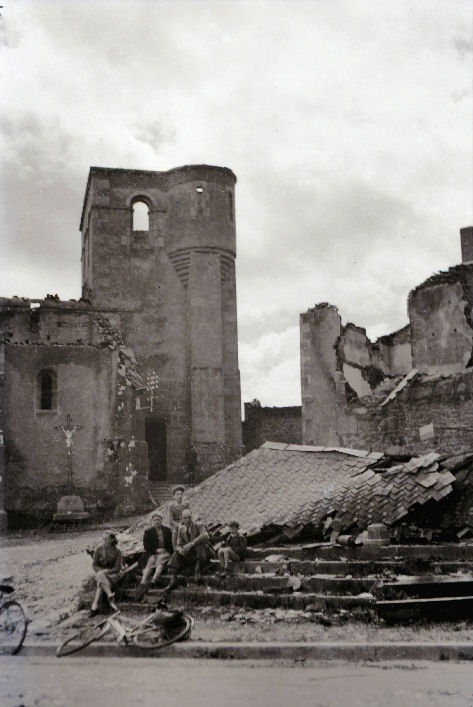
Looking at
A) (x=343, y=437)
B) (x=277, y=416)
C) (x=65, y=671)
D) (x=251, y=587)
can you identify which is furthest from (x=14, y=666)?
(x=277, y=416)

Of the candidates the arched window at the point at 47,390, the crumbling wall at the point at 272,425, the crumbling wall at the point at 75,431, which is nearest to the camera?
the crumbling wall at the point at 75,431

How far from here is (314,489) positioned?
14.4 meters

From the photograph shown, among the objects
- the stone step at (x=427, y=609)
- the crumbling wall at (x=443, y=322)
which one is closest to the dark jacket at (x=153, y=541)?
the stone step at (x=427, y=609)

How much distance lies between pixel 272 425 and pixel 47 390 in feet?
45.6

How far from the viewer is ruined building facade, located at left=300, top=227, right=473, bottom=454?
20.7 metres

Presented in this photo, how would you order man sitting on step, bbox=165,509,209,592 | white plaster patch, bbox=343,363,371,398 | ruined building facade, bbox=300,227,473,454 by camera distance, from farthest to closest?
white plaster patch, bbox=343,363,371,398, ruined building facade, bbox=300,227,473,454, man sitting on step, bbox=165,509,209,592

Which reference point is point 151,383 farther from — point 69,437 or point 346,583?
point 346,583

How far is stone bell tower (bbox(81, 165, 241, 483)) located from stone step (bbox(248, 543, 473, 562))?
57.5 feet

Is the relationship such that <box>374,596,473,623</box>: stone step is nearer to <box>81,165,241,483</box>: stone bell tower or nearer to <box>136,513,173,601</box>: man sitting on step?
<box>136,513,173,601</box>: man sitting on step

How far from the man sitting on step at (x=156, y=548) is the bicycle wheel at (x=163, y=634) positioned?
1.72 m

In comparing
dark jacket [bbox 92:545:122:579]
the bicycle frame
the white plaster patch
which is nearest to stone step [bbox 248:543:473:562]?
dark jacket [bbox 92:545:122:579]

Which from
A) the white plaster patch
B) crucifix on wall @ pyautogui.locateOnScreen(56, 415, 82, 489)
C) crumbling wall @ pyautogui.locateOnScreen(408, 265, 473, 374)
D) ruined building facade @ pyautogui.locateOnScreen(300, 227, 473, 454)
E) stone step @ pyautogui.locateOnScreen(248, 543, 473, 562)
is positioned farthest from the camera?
the white plaster patch

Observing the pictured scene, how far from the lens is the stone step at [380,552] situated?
470 inches

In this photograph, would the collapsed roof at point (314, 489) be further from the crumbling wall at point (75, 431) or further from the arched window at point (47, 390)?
the arched window at point (47, 390)
